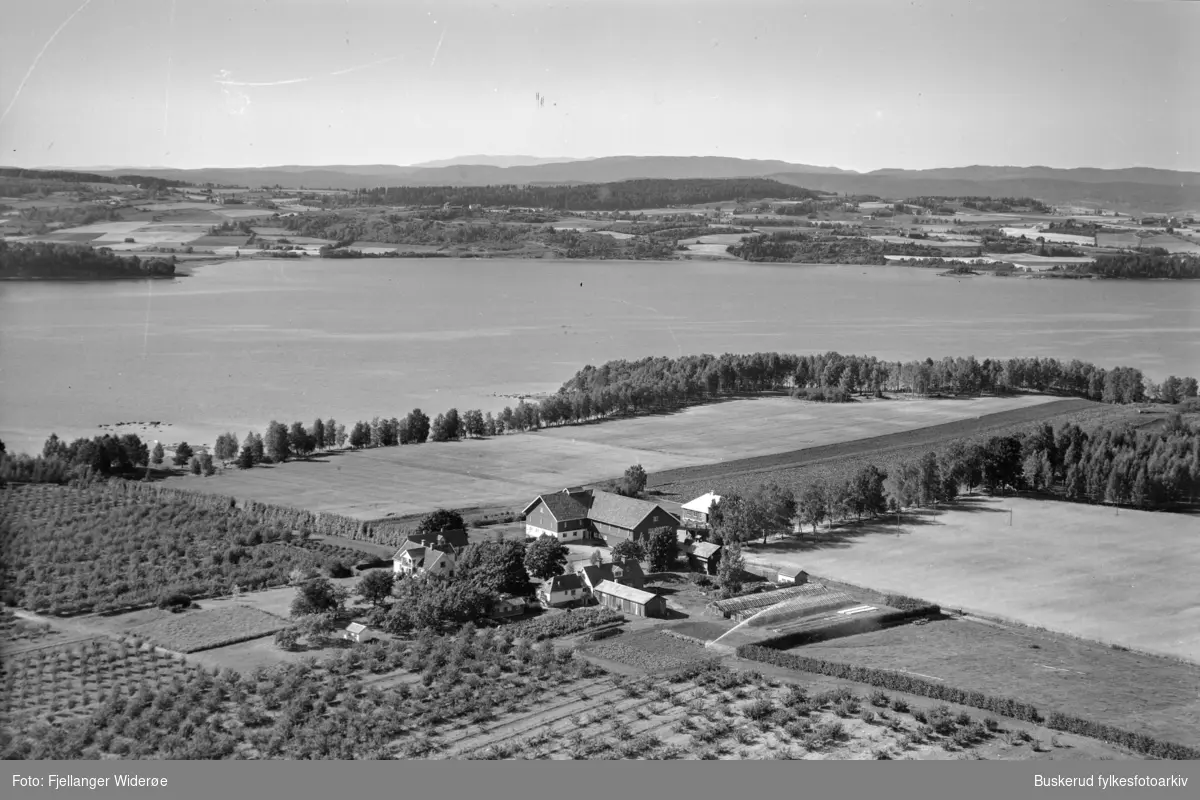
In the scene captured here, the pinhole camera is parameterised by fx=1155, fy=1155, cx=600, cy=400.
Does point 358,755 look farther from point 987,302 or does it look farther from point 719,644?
point 987,302

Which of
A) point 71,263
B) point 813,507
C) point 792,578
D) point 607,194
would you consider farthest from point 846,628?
point 607,194

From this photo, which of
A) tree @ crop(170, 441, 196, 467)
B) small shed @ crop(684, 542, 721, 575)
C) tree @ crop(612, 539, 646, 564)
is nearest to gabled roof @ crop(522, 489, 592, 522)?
tree @ crop(612, 539, 646, 564)

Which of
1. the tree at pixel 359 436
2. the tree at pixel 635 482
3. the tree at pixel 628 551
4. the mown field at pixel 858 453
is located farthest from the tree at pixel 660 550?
the tree at pixel 359 436

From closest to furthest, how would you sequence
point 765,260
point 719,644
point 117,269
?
point 719,644
point 117,269
point 765,260

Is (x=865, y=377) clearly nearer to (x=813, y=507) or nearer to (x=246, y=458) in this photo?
(x=813, y=507)

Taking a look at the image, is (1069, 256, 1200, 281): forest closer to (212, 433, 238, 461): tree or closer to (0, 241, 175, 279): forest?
(212, 433, 238, 461): tree

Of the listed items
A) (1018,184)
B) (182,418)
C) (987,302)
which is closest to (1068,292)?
(987,302)
